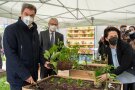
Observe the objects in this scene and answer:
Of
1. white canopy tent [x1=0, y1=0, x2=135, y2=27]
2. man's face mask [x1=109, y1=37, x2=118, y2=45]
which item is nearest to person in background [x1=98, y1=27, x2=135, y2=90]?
man's face mask [x1=109, y1=37, x2=118, y2=45]

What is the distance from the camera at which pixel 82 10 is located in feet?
24.3

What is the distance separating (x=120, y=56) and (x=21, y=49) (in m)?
1.19

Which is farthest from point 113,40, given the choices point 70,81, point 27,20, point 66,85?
point 27,20

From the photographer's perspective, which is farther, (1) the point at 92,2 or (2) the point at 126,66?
(1) the point at 92,2

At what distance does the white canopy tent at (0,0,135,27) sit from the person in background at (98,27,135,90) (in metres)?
3.90

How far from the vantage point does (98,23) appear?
8469mm

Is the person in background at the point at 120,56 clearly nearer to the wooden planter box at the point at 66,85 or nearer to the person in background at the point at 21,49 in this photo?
the wooden planter box at the point at 66,85

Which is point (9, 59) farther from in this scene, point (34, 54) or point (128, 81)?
point (128, 81)

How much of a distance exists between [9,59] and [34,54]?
290 millimetres

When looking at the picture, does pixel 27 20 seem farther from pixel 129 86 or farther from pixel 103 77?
pixel 129 86

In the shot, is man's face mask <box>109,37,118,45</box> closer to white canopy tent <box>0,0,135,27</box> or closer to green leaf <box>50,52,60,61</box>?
green leaf <box>50,52,60,61</box>

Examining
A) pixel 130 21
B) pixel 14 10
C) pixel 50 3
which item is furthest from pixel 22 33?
pixel 130 21

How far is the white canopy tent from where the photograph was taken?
662 cm

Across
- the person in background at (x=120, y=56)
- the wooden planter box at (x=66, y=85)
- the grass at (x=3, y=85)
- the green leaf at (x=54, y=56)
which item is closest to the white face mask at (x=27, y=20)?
the green leaf at (x=54, y=56)
